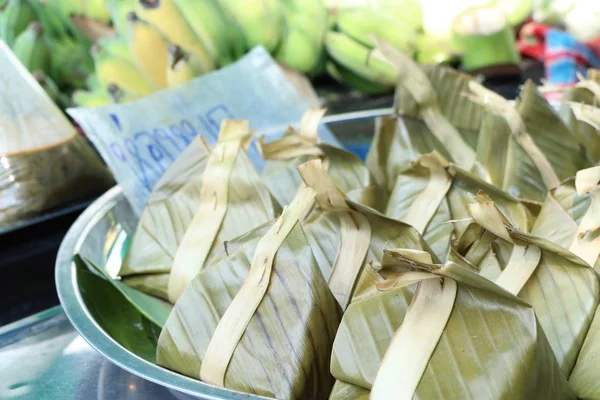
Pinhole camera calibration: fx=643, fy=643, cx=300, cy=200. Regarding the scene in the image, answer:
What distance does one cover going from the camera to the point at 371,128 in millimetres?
969

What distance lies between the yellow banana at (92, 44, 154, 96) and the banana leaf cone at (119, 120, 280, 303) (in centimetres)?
45

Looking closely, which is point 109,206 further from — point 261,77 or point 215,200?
point 261,77

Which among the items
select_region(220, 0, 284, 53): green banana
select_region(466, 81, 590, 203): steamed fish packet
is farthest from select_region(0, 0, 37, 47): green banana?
select_region(466, 81, 590, 203): steamed fish packet

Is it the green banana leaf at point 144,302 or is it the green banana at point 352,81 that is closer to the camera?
the green banana leaf at point 144,302

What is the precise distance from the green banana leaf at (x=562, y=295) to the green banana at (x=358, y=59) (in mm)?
867

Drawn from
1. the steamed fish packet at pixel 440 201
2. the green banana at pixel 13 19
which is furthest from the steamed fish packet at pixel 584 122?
the green banana at pixel 13 19

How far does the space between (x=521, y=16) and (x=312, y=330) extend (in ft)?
4.05

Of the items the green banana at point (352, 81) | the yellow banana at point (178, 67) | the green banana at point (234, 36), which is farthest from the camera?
the green banana at point (352, 81)

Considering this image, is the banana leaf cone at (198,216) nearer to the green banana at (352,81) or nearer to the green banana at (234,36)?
the green banana at (234,36)

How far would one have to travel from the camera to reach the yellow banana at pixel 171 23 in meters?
1.07

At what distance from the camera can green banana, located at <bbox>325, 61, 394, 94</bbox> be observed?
1326 mm

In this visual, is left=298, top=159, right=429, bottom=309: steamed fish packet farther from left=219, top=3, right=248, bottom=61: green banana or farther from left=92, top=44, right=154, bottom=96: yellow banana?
left=219, top=3, right=248, bottom=61: green banana

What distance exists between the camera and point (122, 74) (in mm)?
1070

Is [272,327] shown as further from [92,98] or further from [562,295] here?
[92,98]
